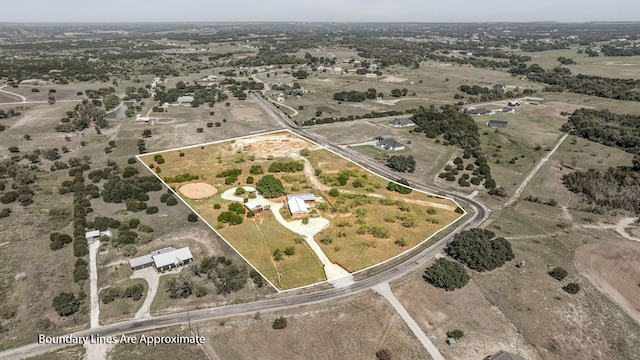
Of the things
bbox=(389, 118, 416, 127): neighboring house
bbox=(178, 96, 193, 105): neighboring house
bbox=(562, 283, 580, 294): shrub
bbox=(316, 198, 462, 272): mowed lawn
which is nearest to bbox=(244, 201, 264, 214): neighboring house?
bbox=(316, 198, 462, 272): mowed lawn

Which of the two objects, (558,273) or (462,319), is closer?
(462,319)

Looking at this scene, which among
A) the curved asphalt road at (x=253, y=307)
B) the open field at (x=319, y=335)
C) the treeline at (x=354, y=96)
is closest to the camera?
the open field at (x=319, y=335)

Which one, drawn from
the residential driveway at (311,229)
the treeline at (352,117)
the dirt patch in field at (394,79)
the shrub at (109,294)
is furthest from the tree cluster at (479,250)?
the dirt patch in field at (394,79)

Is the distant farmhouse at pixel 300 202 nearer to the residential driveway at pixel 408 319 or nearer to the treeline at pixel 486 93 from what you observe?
the residential driveway at pixel 408 319

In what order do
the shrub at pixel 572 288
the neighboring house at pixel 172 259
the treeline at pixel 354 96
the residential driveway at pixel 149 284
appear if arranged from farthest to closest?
the treeline at pixel 354 96 → the neighboring house at pixel 172 259 → the shrub at pixel 572 288 → the residential driveway at pixel 149 284

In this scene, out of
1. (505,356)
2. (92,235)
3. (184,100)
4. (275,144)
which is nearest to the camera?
(505,356)

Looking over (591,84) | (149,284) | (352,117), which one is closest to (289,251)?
Answer: (149,284)

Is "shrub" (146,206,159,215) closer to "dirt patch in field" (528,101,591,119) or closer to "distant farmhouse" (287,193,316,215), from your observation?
"distant farmhouse" (287,193,316,215)

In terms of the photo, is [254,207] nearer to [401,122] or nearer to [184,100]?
[401,122]
